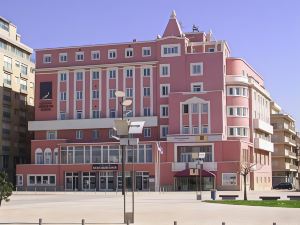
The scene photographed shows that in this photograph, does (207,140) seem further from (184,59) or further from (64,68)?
(64,68)

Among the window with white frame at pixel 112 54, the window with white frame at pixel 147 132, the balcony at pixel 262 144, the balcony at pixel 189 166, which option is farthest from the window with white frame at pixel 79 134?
the balcony at pixel 262 144

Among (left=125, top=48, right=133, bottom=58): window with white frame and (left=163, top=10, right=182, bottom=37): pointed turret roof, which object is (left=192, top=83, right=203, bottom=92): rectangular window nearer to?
(left=163, top=10, right=182, bottom=37): pointed turret roof

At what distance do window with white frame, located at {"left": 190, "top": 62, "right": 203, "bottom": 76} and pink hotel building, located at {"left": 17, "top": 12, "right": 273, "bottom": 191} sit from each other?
0.56 feet

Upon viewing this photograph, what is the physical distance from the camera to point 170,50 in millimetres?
101875

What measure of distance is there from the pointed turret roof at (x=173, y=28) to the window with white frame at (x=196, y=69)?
681 centimetres

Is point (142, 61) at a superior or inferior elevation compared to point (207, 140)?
superior

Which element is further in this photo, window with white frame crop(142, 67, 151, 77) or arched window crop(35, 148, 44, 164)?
arched window crop(35, 148, 44, 164)

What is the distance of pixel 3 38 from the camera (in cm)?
11106

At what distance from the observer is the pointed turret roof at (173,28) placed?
103438mm

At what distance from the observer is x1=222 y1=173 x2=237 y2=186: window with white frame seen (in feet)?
303

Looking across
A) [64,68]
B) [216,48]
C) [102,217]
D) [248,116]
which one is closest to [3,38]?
[64,68]

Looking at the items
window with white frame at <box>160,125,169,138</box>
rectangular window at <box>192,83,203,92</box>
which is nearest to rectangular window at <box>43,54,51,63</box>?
window with white frame at <box>160,125,169,138</box>

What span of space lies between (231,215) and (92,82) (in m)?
75.9

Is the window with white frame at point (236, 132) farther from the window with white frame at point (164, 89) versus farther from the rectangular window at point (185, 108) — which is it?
the window with white frame at point (164, 89)
